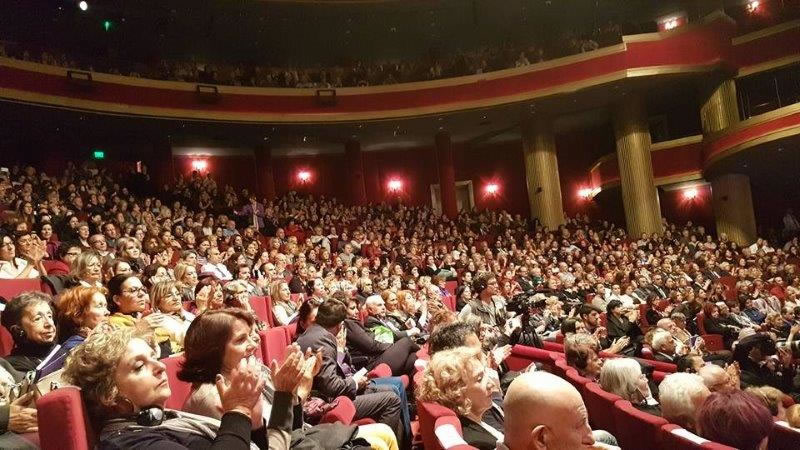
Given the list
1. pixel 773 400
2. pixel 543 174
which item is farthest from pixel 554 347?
pixel 543 174

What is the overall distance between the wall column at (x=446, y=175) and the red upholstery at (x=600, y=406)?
26.7 ft

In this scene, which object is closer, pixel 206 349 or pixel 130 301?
pixel 206 349

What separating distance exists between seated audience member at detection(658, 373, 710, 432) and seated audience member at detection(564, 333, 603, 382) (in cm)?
72

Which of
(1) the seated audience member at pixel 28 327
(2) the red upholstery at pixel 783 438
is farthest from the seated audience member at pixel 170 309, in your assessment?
(2) the red upholstery at pixel 783 438

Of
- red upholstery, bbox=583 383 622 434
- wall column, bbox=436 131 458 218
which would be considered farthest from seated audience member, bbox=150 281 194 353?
wall column, bbox=436 131 458 218

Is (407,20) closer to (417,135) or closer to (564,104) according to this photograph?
(417,135)

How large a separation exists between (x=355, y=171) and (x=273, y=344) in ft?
27.2

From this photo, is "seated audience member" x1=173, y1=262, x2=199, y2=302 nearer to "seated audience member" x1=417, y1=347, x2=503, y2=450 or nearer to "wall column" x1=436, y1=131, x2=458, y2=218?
"seated audience member" x1=417, y1=347, x2=503, y2=450

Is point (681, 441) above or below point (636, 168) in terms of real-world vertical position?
below

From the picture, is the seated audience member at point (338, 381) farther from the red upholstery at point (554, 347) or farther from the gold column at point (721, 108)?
the gold column at point (721, 108)

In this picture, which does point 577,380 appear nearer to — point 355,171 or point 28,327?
point 28,327

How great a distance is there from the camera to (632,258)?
25.8 ft

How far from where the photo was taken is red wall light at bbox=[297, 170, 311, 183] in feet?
36.0

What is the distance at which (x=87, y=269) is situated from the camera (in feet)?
8.28
